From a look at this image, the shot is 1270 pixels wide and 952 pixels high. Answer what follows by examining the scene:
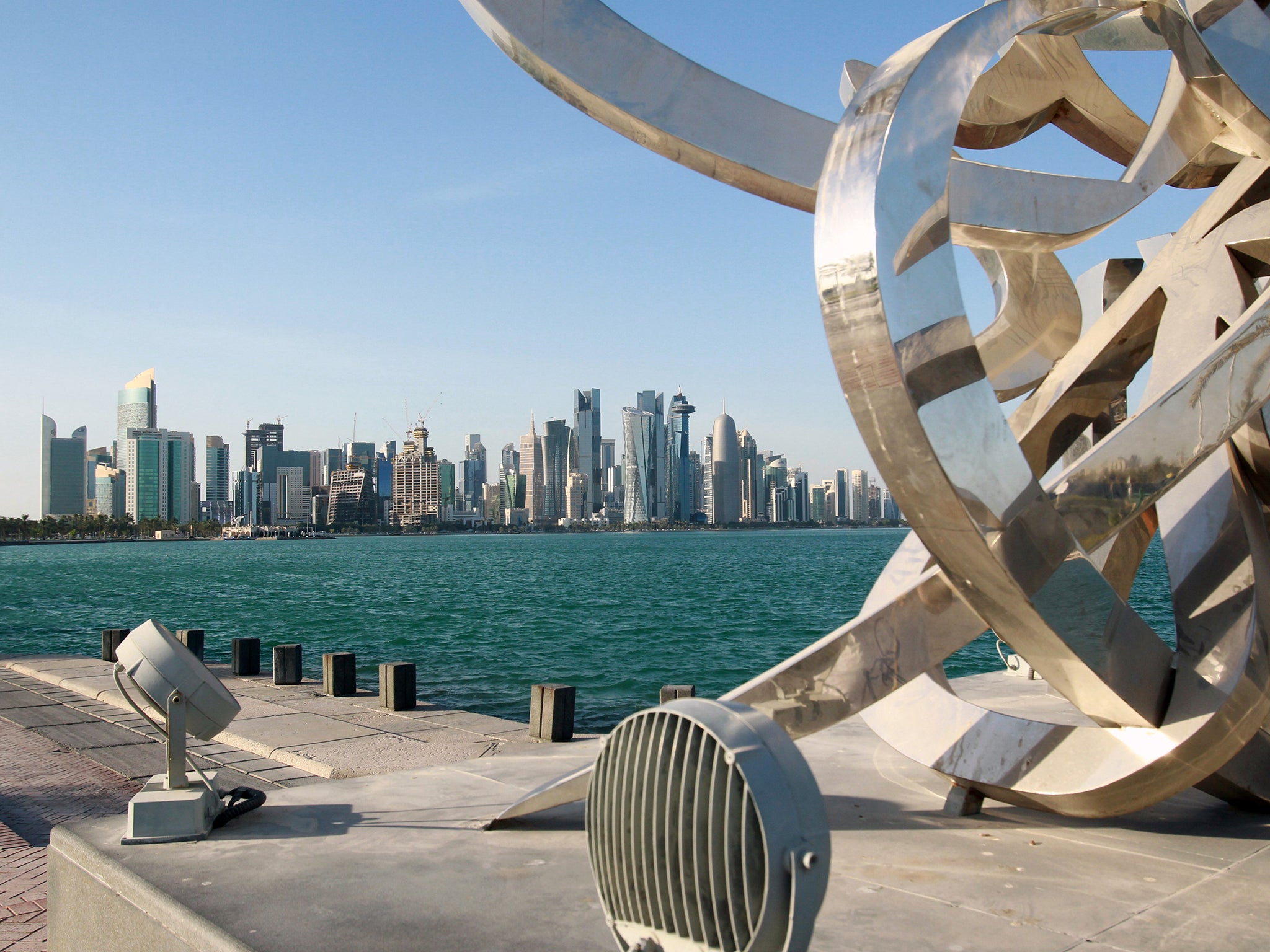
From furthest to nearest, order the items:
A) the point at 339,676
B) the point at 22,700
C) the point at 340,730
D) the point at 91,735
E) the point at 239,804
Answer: the point at 22,700 → the point at 339,676 → the point at 91,735 → the point at 340,730 → the point at 239,804

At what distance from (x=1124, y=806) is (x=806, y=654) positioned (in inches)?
80.2

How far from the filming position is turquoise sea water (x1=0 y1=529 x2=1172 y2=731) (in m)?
25.5

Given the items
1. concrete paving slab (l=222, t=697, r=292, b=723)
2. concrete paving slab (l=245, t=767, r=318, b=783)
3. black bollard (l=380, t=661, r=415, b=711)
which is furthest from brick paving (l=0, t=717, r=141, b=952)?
black bollard (l=380, t=661, r=415, b=711)

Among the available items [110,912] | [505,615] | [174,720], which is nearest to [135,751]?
[174,720]

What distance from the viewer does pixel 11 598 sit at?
57.0 m

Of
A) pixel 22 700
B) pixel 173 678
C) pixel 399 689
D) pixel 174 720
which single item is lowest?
pixel 22 700

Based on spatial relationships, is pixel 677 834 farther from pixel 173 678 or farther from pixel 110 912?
pixel 173 678

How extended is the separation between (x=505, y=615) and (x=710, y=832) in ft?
133

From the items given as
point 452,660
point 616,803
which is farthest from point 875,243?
point 452,660

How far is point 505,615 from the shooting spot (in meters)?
42.6

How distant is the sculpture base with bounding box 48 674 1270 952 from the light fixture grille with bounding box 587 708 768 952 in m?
1.68

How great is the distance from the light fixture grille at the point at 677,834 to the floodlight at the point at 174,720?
392 centimetres

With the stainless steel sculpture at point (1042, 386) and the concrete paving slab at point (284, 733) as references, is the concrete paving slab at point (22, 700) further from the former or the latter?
the stainless steel sculpture at point (1042, 386)

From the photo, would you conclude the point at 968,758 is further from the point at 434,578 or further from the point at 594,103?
the point at 434,578
